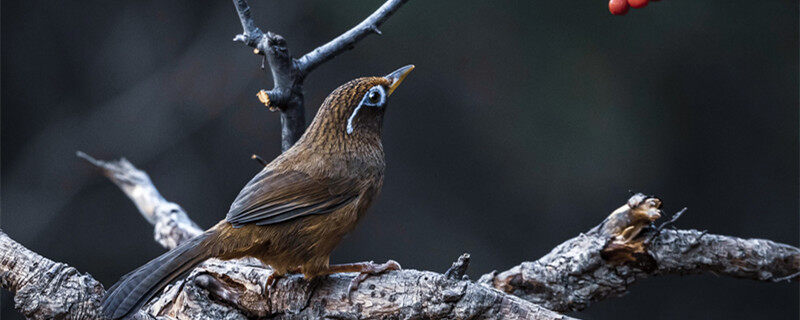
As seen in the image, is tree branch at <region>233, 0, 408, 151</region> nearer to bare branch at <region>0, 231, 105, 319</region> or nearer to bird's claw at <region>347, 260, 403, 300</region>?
bird's claw at <region>347, 260, 403, 300</region>

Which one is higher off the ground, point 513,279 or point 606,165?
point 606,165

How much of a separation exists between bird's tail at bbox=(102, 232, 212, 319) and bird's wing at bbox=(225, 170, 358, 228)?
0.56ft

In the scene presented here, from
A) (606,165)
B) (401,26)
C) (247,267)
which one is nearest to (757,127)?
(606,165)

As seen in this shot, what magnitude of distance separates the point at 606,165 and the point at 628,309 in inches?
45.7

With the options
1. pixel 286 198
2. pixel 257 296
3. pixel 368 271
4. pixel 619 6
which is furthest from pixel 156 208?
pixel 619 6

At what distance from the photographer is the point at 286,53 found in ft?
9.30

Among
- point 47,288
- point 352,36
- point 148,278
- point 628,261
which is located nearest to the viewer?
point 47,288

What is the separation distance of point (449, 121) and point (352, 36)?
2865 millimetres

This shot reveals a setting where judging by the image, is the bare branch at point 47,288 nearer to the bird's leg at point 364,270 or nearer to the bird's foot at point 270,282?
the bird's foot at point 270,282

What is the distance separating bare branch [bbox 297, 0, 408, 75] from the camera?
2.87m

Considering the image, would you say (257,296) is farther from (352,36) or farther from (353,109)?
(352,36)

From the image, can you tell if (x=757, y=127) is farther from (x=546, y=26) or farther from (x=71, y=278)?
(x=71, y=278)

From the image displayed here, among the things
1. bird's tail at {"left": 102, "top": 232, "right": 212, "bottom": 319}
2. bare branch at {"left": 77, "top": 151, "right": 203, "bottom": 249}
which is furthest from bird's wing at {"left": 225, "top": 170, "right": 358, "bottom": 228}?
bare branch at {"left": 77, "top": 151, "right": 203, "bottom": 249}

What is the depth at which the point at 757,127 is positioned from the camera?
5.50 meters
